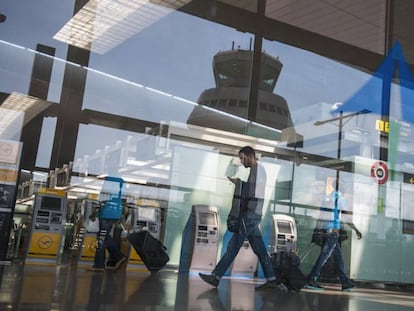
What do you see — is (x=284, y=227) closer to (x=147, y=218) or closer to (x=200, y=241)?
(x=200, y=241)

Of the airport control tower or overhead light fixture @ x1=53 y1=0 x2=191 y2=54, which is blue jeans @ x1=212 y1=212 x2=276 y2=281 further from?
overhead light fixture @ x1=53 y1=0 x2=191 y2=54

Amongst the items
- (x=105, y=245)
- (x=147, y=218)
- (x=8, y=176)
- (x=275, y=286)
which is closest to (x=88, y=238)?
(x=105, y=245)

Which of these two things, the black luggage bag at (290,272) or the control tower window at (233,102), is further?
the control tower window at (233,102)

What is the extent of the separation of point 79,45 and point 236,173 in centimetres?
421

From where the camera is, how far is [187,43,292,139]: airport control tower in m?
10.3

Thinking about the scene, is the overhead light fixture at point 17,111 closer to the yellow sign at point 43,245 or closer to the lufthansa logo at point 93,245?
the yellow sign at point 43,245

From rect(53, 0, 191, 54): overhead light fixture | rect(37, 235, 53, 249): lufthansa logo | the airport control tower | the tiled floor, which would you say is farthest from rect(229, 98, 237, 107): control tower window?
the tiled floor

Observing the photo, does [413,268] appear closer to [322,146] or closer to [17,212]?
[322,146]

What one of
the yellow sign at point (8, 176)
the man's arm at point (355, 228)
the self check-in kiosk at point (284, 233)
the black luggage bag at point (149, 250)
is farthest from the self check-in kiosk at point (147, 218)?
the man's arm at point (355, 228)

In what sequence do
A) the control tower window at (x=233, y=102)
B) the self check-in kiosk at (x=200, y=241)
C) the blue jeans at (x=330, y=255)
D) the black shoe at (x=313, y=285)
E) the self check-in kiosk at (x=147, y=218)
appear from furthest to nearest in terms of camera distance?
the control tower window at (x=233, y=102)
the self check-in kiosk at (x=147, y=218)
the self check-in kiosk at (x=200, y=241)
the blue jeans at (x=330, y=255)
the black shoe at (x=313, y=285)

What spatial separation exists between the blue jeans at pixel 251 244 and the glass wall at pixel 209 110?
214 cm

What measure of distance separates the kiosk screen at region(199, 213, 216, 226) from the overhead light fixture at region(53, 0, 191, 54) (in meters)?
3.86

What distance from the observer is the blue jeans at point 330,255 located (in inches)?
283

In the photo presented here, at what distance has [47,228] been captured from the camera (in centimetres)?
814
